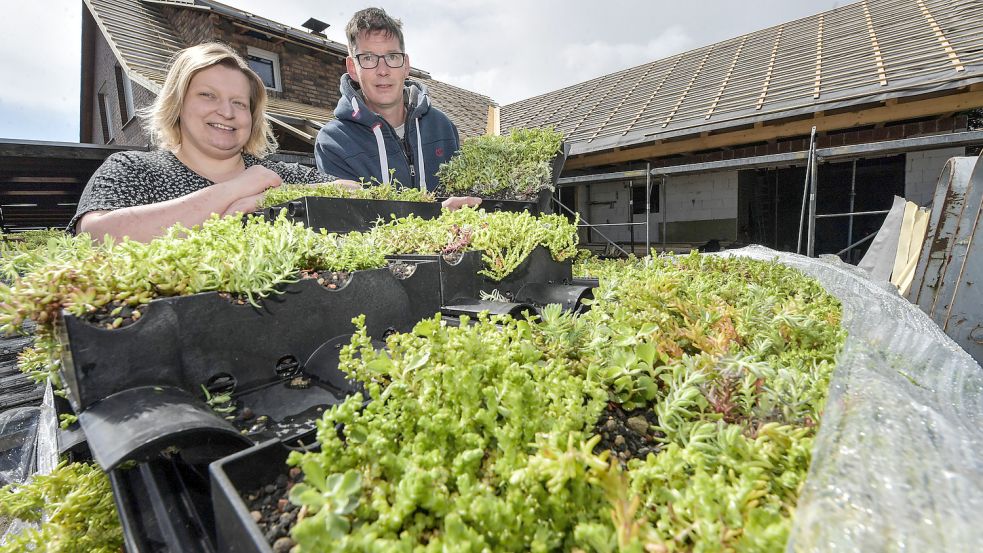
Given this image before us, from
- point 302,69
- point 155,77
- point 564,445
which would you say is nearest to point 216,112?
point 564,445

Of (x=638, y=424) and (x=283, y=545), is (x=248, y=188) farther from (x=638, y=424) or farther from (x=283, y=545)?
(x=638, y=424)

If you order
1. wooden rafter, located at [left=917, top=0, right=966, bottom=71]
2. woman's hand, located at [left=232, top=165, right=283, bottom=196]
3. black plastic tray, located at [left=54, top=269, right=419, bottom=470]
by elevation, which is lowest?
black plastic tray, located at [left=54, top=269, right=419, bottom=470]

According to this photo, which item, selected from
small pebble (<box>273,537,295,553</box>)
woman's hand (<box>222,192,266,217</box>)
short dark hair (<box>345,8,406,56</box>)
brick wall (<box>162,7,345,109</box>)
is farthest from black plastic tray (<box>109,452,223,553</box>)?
brick wall (<box>162,7,345,109</box>)

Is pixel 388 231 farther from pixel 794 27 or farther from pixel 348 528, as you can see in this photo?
pixel 794 27

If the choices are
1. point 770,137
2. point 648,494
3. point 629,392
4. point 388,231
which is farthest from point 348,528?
point 770,137

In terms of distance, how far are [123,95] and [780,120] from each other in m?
16.4

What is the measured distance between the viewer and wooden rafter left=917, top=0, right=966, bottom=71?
5.22m

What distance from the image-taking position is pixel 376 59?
11.2 ft

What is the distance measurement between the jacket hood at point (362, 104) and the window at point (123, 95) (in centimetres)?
1231

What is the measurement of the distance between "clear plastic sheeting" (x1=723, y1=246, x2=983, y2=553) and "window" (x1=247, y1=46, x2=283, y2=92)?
1381 centimetres

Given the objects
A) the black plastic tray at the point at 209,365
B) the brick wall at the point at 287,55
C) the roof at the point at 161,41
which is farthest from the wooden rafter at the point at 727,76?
the brick wall at the point at 287,55

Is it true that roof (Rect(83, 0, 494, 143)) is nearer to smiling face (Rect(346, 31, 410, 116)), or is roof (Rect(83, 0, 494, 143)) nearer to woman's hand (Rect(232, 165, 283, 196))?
smiling face (Rect(346, 31, 410, 116))

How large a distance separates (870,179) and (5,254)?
1488cm

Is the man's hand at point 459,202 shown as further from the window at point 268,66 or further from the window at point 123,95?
the window at point 123,95
